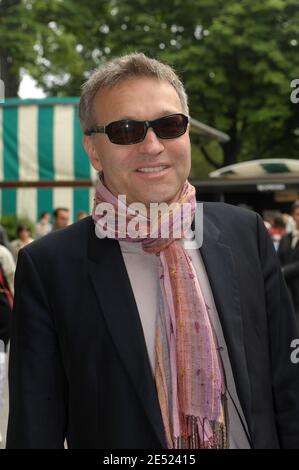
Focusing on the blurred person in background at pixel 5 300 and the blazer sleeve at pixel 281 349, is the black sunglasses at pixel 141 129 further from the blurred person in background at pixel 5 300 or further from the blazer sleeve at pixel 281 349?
the blurred person in background at pixel 5 300

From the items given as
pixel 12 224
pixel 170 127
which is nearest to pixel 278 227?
pixel 12 224

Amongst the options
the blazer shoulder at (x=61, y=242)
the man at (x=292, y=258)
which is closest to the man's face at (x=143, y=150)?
the blazer shoulder at (x=61, y=242)

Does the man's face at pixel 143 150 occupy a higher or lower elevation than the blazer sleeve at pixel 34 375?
higher

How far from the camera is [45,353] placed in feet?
7.09

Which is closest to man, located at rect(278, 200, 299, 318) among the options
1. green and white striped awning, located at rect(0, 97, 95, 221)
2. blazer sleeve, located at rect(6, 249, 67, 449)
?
blazer sleeve, located at rect(6, 249, 67, 449)

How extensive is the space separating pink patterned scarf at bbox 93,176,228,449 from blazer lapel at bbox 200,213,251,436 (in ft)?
0.15

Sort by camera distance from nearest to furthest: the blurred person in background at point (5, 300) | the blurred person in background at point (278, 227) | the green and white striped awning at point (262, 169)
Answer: the blurred person in background at point (5, 300), the blurred person in background at point (278, 227), the green and white striped awning at point (262, 169)

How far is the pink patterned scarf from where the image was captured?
2146 millimetres

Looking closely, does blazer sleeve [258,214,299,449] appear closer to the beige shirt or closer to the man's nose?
the beige shirt

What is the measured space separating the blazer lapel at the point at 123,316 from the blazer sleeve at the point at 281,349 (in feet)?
1.28

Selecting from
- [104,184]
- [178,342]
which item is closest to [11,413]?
[178,342]

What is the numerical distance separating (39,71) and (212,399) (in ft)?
63.8

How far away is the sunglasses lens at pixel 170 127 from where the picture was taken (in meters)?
2.18
